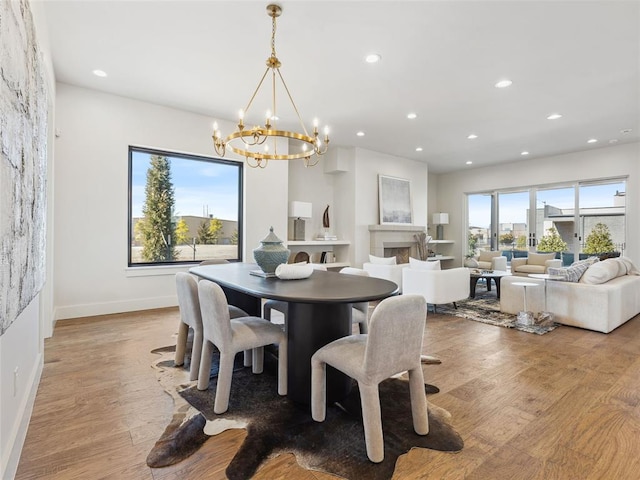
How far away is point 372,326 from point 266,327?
941mm

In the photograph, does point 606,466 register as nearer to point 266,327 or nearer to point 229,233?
point 266,327

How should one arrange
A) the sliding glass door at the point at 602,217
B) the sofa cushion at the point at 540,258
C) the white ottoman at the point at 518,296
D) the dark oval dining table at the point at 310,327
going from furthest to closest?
the sofa cushion at the point at 540,258, the sliding glass door at the point at 602,217, the white ottoman at the point at 518,296, the dark oval dining table at the point at 310,327

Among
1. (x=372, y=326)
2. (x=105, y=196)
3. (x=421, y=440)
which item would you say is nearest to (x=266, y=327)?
(x=372, y=326)

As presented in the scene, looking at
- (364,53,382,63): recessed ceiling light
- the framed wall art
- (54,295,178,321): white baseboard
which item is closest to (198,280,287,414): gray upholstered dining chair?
(364,53,382,63): recessed ceiling light

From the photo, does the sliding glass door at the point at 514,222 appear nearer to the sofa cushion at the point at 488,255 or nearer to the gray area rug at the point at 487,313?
the sofa cushion at the point at 488,255

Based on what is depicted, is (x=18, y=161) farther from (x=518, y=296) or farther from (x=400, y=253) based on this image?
(x=400, y=253)

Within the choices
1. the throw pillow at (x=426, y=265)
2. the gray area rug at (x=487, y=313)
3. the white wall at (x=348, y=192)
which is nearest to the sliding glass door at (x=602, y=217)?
the gray area rug at (x=487, y=313)

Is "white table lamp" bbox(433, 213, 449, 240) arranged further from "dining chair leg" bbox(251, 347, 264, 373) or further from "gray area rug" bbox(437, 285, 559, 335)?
"dining chair leg" bbox(251, 347, 264, 373)

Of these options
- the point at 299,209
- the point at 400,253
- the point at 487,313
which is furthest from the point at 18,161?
the point at 400,253

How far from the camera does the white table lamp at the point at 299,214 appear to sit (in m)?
6.47

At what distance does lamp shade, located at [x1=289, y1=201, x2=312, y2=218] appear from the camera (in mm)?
6465

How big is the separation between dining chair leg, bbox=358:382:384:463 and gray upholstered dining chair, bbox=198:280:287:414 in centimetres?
76

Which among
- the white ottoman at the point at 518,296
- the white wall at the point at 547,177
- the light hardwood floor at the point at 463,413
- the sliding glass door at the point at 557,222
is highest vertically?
the white wall at the point at 547,177

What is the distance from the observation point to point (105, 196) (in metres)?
4.51
